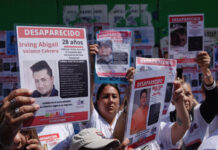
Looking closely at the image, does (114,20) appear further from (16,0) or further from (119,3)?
(16,0)

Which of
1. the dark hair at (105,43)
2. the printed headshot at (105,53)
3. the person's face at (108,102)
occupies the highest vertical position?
the dark hair at (105,43)

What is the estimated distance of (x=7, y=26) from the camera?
11.4ft

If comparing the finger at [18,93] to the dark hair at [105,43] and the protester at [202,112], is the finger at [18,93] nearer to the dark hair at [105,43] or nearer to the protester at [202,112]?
the dark hair at [105,43]

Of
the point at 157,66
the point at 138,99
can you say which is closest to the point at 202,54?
the point at 157,66

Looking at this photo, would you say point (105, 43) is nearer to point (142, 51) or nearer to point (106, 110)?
point (106, 110)

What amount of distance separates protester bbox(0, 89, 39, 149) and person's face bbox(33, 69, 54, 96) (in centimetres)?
14

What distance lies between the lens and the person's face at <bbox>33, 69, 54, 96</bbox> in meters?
1.36

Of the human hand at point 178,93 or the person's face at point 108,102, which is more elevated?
the human hand at point 178,93

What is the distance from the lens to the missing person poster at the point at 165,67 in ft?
6.05

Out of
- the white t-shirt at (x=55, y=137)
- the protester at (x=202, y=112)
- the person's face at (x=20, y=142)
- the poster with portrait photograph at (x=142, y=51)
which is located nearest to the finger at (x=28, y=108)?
the person's face at (x=20, y=142)

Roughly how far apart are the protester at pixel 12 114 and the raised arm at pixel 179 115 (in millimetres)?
1114

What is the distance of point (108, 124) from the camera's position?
246cm

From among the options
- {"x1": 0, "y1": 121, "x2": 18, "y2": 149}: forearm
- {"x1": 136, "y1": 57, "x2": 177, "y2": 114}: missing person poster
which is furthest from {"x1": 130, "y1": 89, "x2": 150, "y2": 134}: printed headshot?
{"x1": 0, "y1": 121, "x2": 18, "y2": 149}: forearm

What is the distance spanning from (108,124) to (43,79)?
1.23 metres
